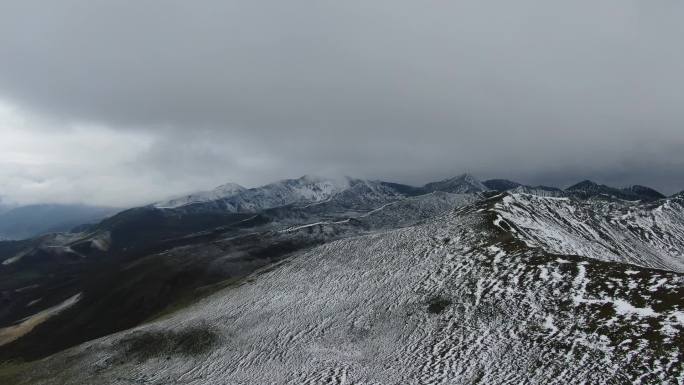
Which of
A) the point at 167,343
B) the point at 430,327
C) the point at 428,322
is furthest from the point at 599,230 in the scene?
the point at 167,343

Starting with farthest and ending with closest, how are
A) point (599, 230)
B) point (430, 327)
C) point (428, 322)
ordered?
point (599, 230) → point (428, 322) → point (430, 327)

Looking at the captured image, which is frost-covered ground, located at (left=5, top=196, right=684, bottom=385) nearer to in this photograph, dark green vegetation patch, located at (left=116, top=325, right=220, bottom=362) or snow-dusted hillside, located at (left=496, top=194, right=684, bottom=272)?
dark green vegetation patch, located at (left=116, top=325, right=220, bottom=362)

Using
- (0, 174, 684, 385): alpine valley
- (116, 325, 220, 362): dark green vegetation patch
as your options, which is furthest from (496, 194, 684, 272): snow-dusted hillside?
(116, 325, 220, 362): dark green vegetation patch

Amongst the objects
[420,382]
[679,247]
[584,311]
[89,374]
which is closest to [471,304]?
[584,311]

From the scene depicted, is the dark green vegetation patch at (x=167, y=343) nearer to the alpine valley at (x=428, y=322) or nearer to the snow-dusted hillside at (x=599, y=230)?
the alpine valley at (x=428, y=322)

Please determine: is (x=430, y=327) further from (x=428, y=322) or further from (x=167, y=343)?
(x=167, y=343)

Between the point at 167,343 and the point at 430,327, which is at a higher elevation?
the point at 430,327

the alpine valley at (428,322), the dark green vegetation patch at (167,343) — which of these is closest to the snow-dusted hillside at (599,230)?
the alpine valley at (428,322)

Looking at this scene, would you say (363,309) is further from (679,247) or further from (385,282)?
(679,247)
